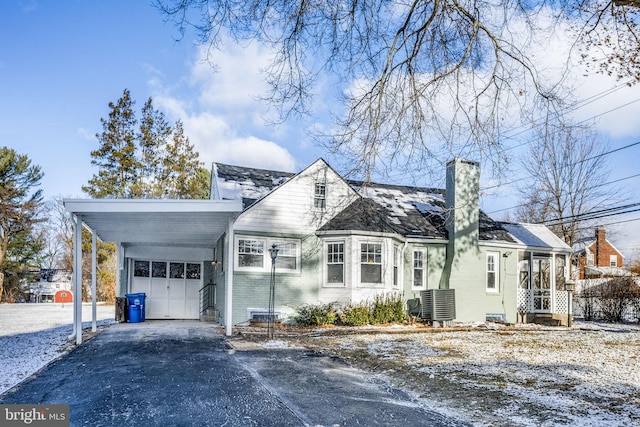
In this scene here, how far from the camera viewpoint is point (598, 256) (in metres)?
39.8

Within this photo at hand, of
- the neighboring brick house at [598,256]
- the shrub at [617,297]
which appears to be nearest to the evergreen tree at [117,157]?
the shrub at [617,297]

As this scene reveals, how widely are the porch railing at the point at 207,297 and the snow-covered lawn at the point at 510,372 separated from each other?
616 cm

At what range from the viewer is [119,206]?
10.2 meters

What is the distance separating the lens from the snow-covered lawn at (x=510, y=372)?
18.5 ft

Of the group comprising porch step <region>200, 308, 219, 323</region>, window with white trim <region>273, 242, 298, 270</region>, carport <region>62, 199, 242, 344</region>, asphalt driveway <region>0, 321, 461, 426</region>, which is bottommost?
porch step <region>200, 308, 219, 323</region>

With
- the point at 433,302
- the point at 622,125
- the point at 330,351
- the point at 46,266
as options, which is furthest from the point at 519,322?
the point at 46,266

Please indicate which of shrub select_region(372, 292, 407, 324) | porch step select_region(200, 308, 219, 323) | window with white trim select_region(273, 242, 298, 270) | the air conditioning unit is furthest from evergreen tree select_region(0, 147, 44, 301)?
the air conditioning unit

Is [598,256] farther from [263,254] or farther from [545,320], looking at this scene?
[263,254]

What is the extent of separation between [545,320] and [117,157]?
2848cm

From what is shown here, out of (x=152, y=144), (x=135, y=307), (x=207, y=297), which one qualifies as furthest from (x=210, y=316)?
(x=152, y=144)

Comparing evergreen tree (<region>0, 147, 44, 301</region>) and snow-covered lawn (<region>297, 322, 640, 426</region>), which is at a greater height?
evergreen tree (<region>0, 147, 44, 301</region>)

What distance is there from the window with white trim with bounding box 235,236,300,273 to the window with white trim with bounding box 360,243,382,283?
2080 mm

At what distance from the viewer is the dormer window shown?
16.3 m

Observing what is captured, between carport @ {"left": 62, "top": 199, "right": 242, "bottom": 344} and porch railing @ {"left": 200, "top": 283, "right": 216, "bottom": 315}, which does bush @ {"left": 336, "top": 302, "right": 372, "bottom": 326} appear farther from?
porch railing @ {"left": 200, "top": 283, "right": 216, "bottom": 315}
